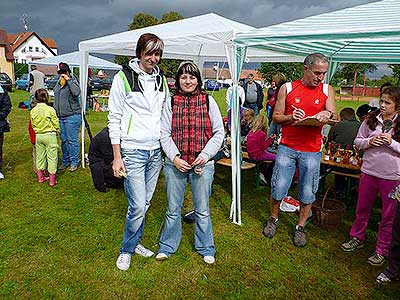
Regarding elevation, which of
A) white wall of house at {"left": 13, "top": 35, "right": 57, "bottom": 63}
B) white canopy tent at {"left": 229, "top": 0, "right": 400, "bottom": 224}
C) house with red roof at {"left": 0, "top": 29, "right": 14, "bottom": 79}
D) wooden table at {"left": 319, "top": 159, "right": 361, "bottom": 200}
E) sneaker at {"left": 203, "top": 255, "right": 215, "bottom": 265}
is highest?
white wall of house at {"left": 13, "top": 35, "right": 57, "bottom": 63}

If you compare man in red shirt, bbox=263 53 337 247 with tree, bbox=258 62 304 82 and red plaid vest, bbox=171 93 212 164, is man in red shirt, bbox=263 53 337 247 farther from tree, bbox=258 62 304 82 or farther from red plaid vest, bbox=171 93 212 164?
tree, bbox=258 62 304 82

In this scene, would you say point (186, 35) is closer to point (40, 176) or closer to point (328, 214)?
point (328, 214)

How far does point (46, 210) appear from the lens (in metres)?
4.49

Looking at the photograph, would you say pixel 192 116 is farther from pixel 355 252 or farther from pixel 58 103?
pixel 58 103

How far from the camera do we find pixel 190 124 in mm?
2865

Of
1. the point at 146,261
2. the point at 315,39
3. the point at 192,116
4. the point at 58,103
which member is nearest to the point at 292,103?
the point at 315,39

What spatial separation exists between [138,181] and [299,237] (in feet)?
6.36

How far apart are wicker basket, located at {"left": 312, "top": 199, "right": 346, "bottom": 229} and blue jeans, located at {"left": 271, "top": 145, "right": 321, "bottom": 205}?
617mm

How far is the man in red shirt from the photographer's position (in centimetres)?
315

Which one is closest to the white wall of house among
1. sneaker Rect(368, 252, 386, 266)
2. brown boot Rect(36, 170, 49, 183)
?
brown boot Rect(36, 170, 49, 183)

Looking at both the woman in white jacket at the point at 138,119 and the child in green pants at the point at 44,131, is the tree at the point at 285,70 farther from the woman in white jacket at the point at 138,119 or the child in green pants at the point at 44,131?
the woman in white jacket at the point at 138,119

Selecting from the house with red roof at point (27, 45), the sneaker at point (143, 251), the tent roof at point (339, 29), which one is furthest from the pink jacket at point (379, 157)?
the house with red roof at point (27, 45)

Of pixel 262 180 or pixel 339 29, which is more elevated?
pixel 339 29

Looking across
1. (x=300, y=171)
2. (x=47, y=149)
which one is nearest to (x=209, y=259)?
(x=300, y=171)
